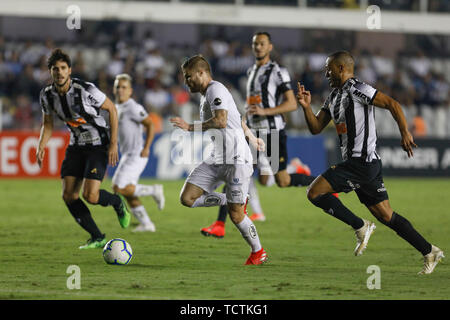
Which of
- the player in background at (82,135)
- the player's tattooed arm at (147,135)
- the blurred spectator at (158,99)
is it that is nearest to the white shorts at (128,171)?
the player's tattooed arm at (147,135)

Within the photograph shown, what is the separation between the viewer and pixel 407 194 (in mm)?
18203

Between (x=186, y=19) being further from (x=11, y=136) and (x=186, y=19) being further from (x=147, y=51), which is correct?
(x=11, y=136)

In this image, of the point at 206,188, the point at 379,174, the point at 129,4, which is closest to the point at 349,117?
the point at 379,174

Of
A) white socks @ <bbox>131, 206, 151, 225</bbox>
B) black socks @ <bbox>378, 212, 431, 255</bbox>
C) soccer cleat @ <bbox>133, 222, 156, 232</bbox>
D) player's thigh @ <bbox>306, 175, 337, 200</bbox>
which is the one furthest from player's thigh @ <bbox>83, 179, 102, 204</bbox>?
black socks @ <bbox>378, 212, 431, 255</bbox>

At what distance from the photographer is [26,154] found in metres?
20.2

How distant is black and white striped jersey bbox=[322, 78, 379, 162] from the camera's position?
798 cm

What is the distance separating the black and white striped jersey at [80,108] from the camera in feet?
30.4

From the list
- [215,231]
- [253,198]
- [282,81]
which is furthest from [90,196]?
[253,198]

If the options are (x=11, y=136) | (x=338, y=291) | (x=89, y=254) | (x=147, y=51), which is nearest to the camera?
(x=338, y=291)

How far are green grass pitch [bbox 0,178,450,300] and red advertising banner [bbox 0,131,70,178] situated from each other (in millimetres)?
5139

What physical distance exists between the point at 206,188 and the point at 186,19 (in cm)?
1813

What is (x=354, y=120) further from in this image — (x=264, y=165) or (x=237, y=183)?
(x=264, y=165)

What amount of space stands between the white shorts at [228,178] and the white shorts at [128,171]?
298cm

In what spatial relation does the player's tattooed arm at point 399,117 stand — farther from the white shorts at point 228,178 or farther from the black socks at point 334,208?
the white shorts at point 228,178
